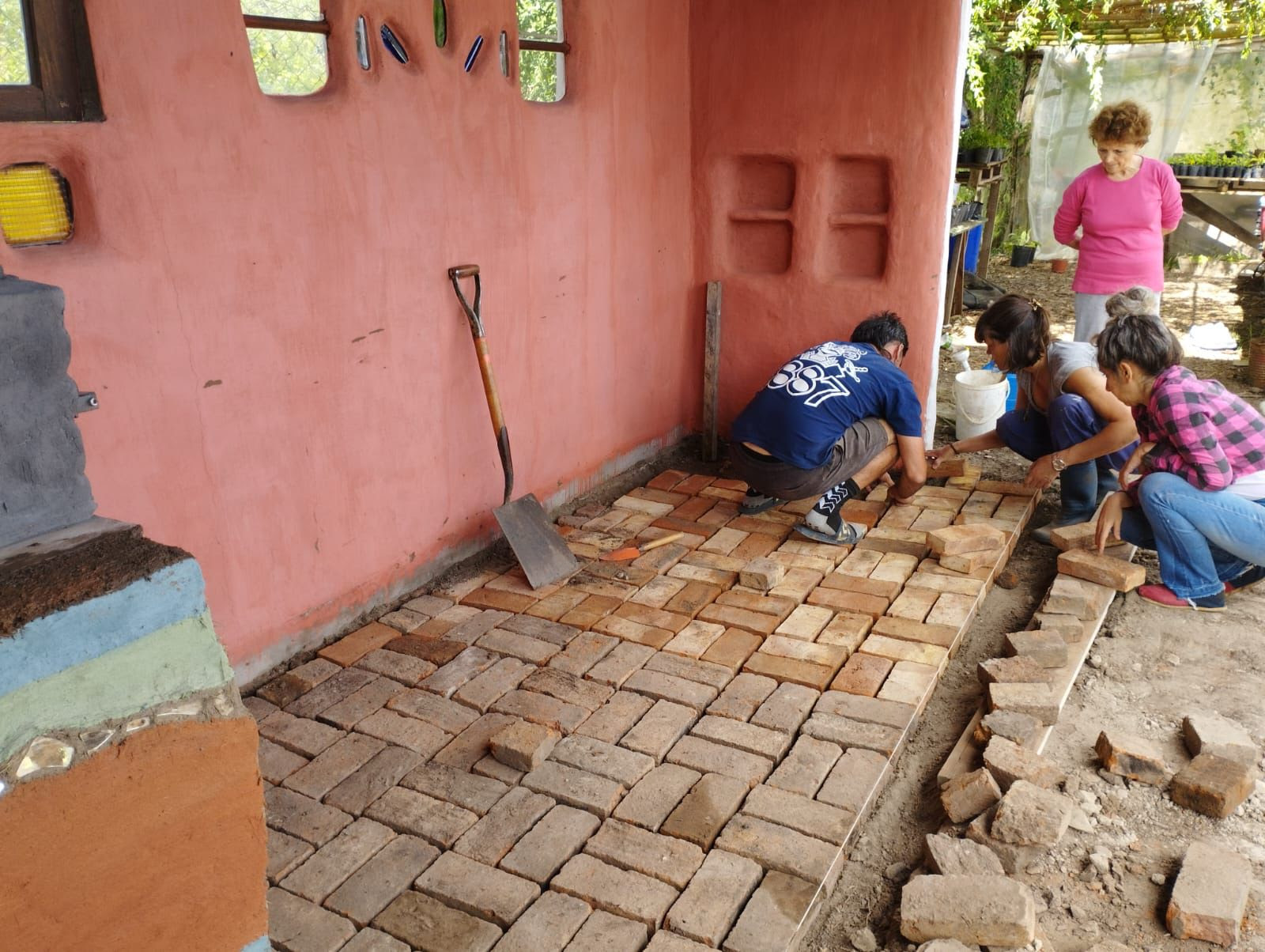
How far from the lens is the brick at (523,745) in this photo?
298cm

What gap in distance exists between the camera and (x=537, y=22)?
19.2 feet

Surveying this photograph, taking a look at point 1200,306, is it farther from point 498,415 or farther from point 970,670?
point 498,415

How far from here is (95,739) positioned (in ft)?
5.58

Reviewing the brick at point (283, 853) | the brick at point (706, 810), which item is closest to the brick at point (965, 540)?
the brick at point (706, 810)

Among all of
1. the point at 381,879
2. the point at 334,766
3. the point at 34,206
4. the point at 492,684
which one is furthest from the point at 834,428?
the point at 34,206

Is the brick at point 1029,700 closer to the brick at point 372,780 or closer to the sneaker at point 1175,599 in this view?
the sneaker at point 1175,599

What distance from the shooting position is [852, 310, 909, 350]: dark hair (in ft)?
14.9

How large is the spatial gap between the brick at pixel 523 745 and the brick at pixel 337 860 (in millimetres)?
411

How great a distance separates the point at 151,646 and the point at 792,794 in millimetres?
1799

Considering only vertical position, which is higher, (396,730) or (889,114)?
(889,114)

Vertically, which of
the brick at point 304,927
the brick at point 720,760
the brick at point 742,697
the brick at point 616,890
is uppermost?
the brick at point 742,697

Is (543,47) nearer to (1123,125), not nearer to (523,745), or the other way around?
(1123,125)

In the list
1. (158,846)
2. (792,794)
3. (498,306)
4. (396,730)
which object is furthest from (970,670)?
(158,846)

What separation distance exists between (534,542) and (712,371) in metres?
1.82
